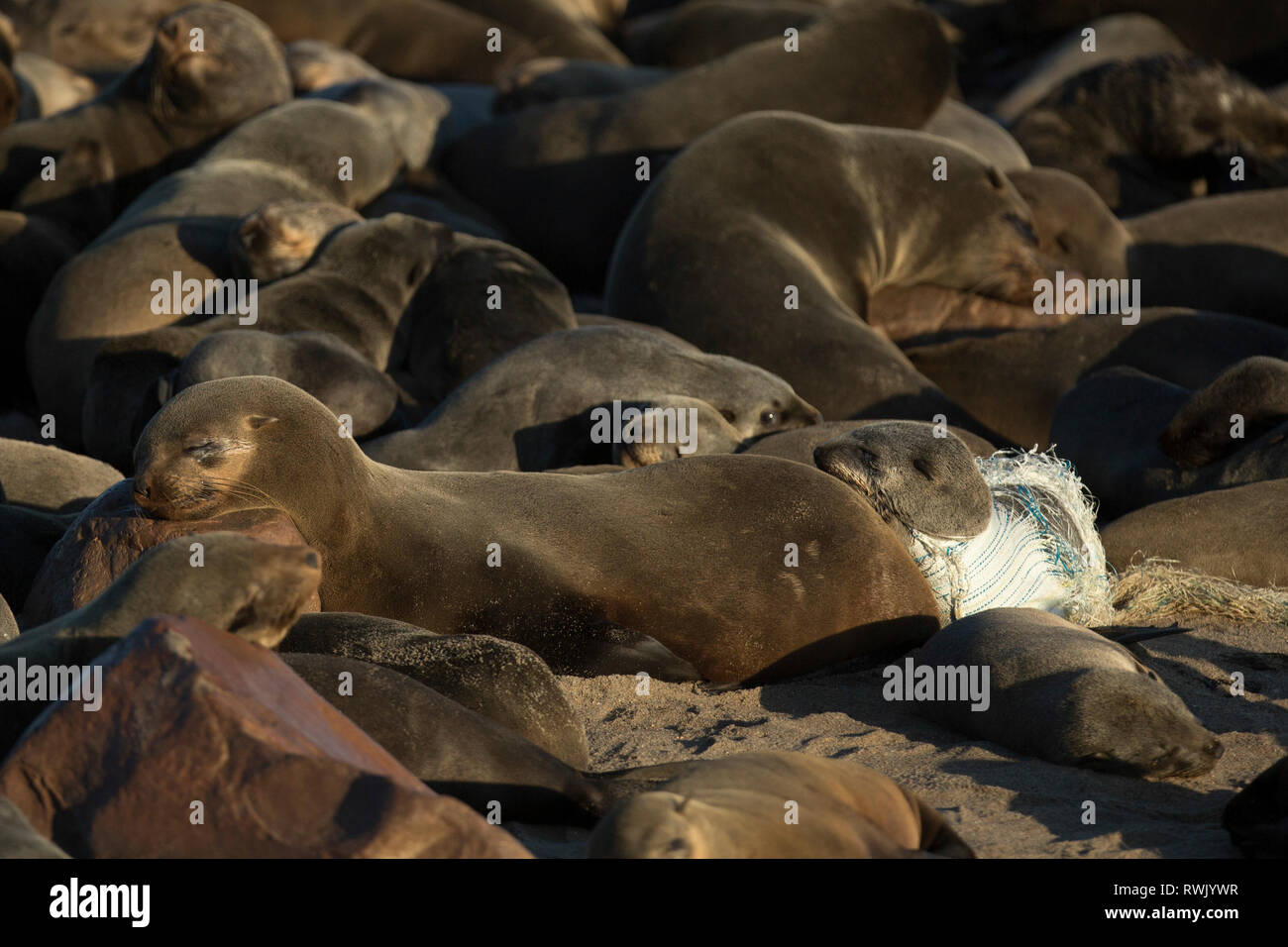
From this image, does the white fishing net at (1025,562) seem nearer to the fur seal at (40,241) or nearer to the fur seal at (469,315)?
the fur seal at (469,315)

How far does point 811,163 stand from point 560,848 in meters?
5.73

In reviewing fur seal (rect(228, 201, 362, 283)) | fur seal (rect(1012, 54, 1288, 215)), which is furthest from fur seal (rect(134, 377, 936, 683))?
fur seal (rect(1012, 54, 1288, 215))

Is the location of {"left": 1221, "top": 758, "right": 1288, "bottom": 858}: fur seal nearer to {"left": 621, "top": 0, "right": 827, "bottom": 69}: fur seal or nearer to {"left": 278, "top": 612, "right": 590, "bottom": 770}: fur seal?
{"left": 278, "top": 612, "right": 590, "bottom": 770}: fur seal

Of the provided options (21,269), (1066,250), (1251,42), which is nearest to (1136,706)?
(1066,250)

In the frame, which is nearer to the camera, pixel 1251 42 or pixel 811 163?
pixel 811 163

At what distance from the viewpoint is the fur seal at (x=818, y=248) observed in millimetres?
7227

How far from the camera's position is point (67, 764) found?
270cm

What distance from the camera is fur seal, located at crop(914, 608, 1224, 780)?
3.70 metres

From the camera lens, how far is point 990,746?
389 centimetres

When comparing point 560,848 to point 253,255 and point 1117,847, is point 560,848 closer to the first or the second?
point 1117,847

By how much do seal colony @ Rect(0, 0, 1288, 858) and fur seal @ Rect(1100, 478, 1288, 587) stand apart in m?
0.02

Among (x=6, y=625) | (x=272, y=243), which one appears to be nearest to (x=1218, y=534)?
(x=6, y=625)

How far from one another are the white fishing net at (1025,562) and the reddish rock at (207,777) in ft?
8.32
